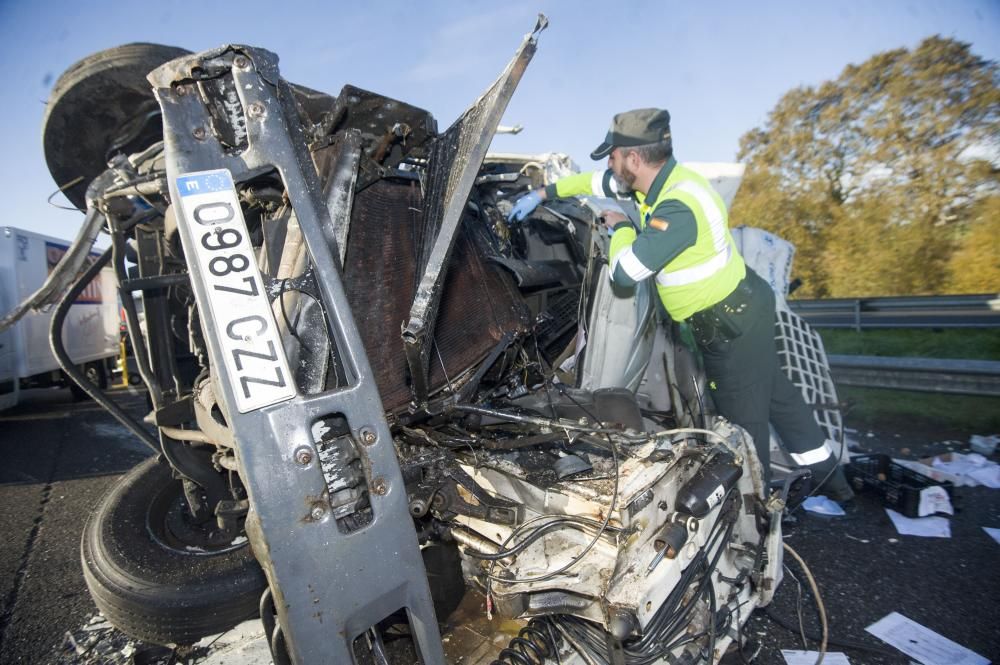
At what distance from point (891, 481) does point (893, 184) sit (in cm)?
831

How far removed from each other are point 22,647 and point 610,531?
9.63ft

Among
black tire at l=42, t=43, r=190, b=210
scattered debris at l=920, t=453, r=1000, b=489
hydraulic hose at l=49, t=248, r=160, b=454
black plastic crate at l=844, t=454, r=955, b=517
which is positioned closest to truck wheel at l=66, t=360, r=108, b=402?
black tire at l=42, t=43, r=190, b=210

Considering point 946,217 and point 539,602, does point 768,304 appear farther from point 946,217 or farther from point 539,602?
point 946,217

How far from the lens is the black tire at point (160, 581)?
2209 millimetres

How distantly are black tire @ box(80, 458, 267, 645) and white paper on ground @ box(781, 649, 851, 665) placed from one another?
236cm

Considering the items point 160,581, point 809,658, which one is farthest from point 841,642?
point 160,581

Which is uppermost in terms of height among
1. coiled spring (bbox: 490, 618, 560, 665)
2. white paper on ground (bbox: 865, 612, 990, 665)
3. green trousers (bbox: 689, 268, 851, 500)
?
green trousers (bbox: 689, 268, 851, 500)

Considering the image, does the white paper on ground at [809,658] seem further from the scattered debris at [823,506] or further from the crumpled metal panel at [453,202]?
the crumpled metal panel at [453,202]

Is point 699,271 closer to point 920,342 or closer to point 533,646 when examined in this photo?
point 533,646

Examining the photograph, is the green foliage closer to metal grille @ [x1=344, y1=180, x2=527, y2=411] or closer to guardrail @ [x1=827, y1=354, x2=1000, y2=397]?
guardrail @ [x1=827, y1=354, x2=1000, y2=397]

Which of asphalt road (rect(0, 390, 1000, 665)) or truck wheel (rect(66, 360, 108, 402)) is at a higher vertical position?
truck wheel (rect(66, 360, 108, 402))

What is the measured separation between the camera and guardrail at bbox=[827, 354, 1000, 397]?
4.22 meters

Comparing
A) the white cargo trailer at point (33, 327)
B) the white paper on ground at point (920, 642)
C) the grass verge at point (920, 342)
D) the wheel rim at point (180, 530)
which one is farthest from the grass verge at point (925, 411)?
the white cargo trailer at point (33, 327)

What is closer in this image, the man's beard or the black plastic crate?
the man's beard
